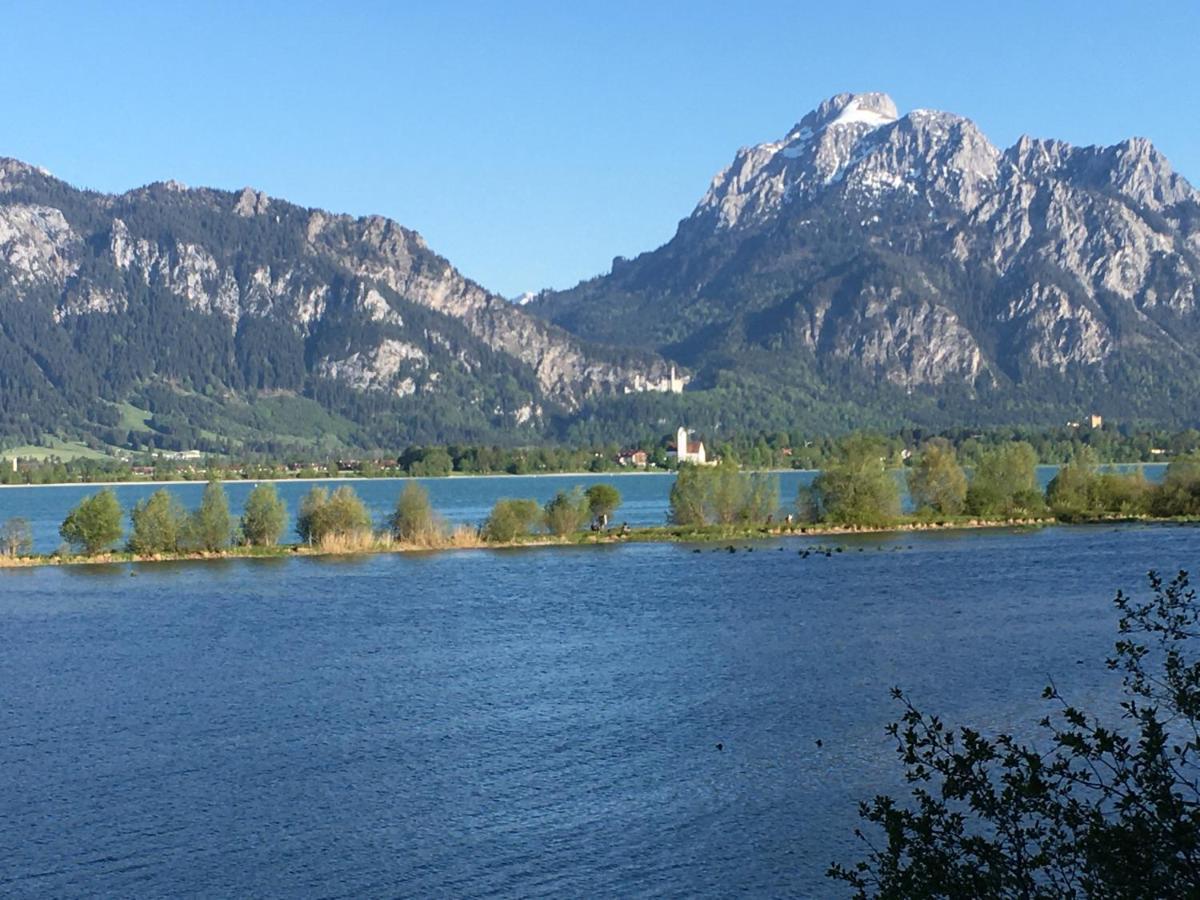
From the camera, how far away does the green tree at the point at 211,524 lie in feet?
373

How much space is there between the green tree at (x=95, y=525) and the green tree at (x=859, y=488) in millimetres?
55775

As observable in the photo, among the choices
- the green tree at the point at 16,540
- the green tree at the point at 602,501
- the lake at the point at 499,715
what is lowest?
the lake at the point at 499,715

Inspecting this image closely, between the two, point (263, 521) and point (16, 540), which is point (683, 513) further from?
point (16, 540)

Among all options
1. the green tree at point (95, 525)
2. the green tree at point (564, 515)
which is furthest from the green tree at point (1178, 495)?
the green tree at point (95, 525)

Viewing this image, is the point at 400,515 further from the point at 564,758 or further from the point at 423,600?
the point at 564,758

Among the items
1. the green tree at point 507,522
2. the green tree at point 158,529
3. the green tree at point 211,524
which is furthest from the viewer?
the green tree at point 507,522

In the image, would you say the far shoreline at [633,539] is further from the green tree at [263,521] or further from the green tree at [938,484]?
the green tree at [938,484]

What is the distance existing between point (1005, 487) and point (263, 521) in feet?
209

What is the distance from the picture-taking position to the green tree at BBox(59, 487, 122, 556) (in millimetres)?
111500

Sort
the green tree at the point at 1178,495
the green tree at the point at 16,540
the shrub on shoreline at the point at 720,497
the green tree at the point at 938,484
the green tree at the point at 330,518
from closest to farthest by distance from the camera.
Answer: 1. the green tree at the point at 16,540
2. the green tree at the point at 330,518
3. the shrub on shoreline at the point at 720,497
4. the green tree at the point at 1178,495
5. the green tree at the point at 938,484

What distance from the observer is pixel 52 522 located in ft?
574

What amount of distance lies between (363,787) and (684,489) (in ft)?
292

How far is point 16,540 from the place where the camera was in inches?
4486

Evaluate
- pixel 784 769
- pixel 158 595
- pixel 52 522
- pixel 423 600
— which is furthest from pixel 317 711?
pixel 52 522
